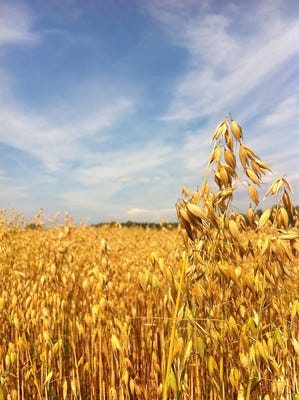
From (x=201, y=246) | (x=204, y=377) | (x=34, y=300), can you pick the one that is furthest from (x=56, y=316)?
(x=201, y=246)

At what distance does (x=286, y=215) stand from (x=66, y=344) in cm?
221

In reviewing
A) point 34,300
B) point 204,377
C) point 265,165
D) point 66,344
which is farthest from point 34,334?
point 265,165

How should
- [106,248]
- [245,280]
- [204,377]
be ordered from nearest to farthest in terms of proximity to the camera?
1. [245,280]
2. [204,377]
3. [106,248]

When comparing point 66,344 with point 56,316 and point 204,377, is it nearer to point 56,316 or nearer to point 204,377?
point 56,316

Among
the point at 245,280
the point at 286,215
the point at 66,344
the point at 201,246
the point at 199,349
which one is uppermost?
the point at 286,215

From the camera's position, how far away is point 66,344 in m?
2.94

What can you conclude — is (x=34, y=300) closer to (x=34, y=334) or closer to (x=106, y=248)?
(x=34, y=334)

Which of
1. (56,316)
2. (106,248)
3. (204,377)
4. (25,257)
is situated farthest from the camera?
(25,257)

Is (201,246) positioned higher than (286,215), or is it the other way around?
(286,215)

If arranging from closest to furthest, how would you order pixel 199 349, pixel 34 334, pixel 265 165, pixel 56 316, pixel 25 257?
pixel 199 349 < pixel 265 165 < pixel 34 334 < pixel 56 316 < pixel 25 257

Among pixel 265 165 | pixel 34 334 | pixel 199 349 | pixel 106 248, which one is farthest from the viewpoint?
pixel 34 334

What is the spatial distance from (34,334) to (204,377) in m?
1.29

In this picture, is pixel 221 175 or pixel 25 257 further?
pixel 25 257

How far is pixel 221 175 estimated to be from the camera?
4.71 feet
